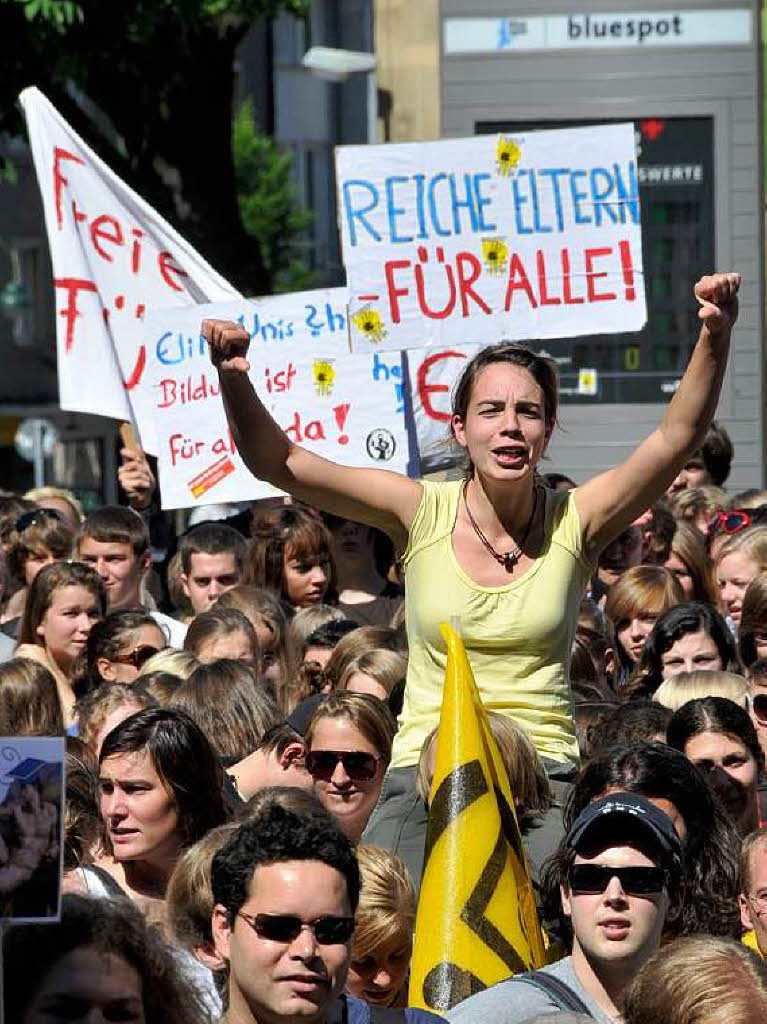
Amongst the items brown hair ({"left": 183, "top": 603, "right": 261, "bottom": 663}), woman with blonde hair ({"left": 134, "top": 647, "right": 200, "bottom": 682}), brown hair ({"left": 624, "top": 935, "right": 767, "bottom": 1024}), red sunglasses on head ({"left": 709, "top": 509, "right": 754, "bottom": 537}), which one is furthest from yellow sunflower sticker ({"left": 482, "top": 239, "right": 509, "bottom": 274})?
brown hair ({"left": 624, "top": 935, "right": 767, "bottom": 1024})

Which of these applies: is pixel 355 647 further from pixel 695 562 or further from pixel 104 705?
pixel 695 562

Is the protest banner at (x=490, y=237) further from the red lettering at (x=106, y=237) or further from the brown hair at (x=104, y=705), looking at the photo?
the brown hair at (x=104, y=705)

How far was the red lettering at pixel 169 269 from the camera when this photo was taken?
9.64m

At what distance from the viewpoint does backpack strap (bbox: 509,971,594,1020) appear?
402cm

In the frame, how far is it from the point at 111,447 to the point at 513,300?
34981 mm

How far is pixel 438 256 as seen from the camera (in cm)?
836

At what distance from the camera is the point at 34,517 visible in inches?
368

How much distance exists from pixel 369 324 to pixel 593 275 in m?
0.81

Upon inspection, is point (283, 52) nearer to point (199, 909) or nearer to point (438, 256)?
point (438, 256)

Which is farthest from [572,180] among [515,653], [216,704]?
[515,653]

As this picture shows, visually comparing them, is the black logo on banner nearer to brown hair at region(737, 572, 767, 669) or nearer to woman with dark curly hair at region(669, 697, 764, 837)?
woman with dark curly hair at region(669, 697, 764, 837)

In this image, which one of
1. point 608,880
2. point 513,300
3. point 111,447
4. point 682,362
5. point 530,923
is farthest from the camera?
point 111,447

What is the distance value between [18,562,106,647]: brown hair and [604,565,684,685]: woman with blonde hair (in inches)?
71.0

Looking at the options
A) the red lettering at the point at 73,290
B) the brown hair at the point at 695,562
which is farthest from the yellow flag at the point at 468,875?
the red lettering at the point at 73,290
